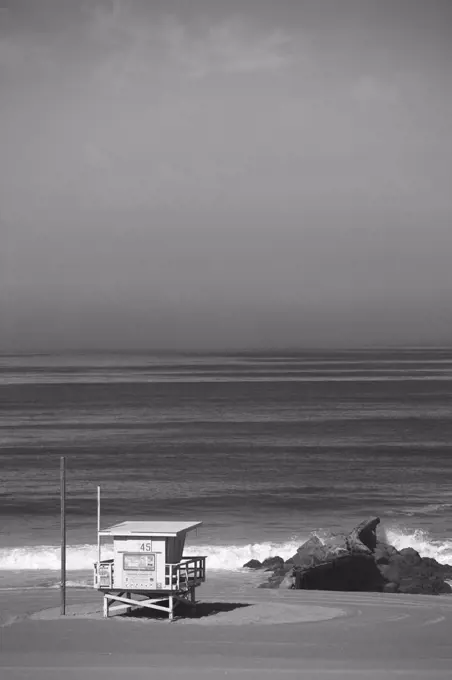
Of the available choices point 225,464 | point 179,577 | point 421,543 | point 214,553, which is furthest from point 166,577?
point 225,464

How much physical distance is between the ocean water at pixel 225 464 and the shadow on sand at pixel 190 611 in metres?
6.34

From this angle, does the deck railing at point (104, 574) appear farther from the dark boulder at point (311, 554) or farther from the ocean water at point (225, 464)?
the dark boulder at point (311, 554)

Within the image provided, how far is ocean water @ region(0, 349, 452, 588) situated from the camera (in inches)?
1839

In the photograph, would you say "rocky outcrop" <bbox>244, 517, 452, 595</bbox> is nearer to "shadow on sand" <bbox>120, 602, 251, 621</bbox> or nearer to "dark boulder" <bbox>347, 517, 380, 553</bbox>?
"dark boulder" <bbox>347, 517, 380, 553</bbox>

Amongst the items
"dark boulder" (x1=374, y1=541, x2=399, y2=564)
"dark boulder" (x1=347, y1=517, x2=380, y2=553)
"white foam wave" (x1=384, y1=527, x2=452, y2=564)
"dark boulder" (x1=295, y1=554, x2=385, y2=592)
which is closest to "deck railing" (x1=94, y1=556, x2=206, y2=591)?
"dark boulder" (x1=295, y1=554, x2=385, y2=592)

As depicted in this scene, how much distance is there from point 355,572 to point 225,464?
43.5 m

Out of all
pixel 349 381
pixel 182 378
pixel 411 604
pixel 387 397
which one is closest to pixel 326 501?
pixel 411 604

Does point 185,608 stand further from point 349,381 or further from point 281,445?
point 349,381

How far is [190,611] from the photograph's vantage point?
1000 inches

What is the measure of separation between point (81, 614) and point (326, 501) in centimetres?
3538

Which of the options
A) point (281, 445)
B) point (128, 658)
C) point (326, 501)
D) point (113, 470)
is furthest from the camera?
point (281, 445)

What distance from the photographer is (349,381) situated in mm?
142125

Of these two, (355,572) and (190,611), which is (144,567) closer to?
(190,611)

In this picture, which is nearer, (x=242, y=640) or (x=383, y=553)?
(x=242, y=640)
